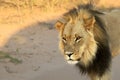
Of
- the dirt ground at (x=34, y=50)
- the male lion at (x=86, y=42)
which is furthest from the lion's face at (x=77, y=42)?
the dirt ground at (x=34, y=50)

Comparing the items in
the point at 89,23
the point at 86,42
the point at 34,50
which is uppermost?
the point at 89,23

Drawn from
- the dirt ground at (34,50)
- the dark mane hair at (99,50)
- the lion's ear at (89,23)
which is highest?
the lion's ear at (89,23)

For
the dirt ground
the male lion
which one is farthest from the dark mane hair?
the dirt ground

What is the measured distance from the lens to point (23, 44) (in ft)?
21.9

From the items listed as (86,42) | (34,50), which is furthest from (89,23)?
(34,50)

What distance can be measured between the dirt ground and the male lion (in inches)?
27.4

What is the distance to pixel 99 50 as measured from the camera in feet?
14.1

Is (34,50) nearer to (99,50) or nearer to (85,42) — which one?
(99,50)

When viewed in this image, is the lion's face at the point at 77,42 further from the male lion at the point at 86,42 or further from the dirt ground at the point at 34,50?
the dirt ground at the point at 34,50

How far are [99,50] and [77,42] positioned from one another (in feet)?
1.23

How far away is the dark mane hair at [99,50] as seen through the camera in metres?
4.29

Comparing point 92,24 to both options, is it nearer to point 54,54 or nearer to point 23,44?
point 54,54

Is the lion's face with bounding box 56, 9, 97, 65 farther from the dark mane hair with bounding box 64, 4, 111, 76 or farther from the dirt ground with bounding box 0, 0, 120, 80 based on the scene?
the dirt ground with bounding box 0, 0, 120, 80

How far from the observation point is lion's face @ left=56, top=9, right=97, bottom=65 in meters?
3.99
